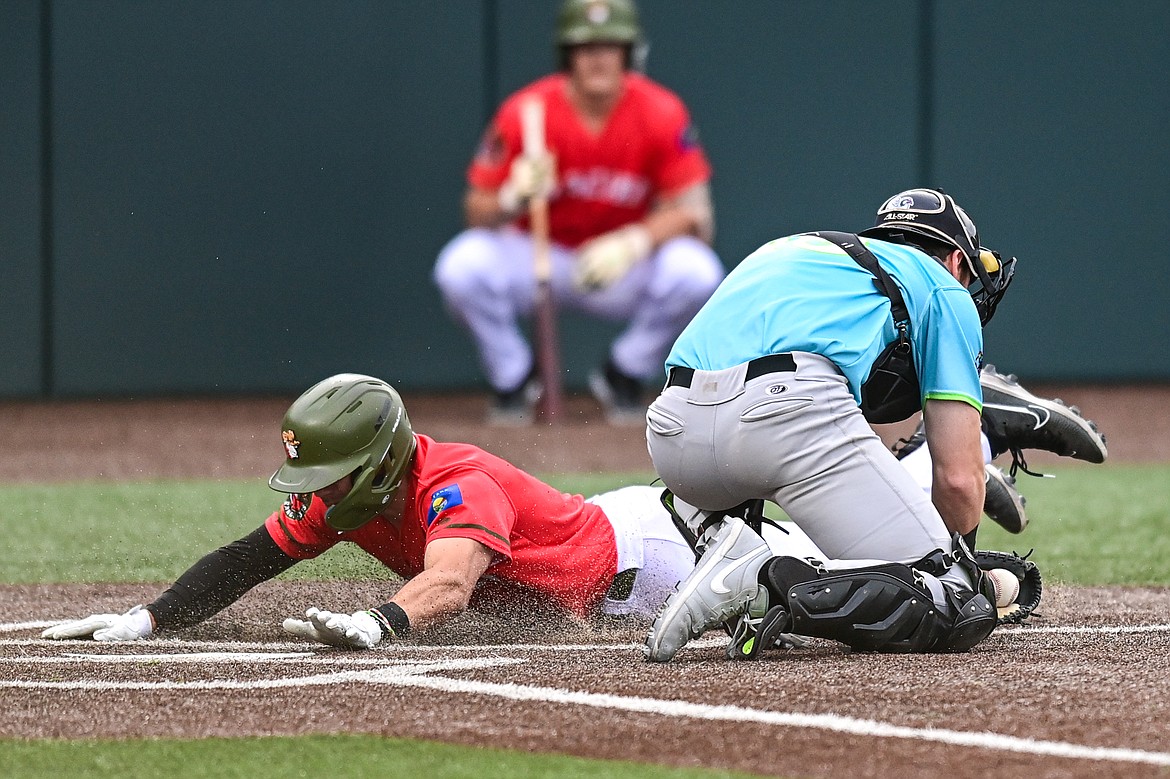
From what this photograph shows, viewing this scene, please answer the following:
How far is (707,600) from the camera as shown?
12.8ft

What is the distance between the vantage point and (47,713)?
3346 mm

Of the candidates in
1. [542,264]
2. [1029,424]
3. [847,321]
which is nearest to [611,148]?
[542,264]

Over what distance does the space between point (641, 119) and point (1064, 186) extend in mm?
3671

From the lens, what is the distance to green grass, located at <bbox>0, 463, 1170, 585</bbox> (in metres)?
5.96

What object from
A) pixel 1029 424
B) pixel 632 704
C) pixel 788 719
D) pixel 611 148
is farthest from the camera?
pixel 611 148

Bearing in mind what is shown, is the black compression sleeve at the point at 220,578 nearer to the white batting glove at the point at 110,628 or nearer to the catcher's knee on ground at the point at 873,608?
the white batting glove at the point at 110,628

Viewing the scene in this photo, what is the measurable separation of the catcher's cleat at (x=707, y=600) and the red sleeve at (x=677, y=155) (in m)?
6.70

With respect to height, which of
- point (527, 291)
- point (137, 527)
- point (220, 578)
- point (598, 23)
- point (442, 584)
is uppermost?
point (598, 23)

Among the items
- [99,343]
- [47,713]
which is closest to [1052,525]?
[47,713]

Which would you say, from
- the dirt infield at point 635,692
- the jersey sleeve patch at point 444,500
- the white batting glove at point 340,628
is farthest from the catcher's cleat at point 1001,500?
the white batting glove at point 340,628

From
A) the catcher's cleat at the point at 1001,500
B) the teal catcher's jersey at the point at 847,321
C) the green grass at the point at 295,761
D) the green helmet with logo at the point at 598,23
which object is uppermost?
the green helmet with logo at the point at 598,23

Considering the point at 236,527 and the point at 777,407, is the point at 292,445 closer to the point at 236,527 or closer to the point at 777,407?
the point at 777,407

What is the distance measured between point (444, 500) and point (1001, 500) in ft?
5.53

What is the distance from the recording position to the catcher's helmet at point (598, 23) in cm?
1019
